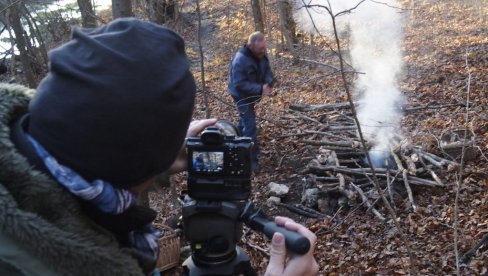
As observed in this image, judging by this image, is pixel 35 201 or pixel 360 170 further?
pixel 360 170

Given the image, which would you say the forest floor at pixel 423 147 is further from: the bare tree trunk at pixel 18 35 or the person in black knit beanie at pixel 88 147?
the bare tree trunk at pixel 18 35

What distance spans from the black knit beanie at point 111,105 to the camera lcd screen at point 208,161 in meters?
0.63

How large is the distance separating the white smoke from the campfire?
37cm

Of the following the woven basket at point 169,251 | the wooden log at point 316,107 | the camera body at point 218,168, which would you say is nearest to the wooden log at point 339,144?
the wooden log at point 316,107

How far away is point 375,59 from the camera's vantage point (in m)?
13.6

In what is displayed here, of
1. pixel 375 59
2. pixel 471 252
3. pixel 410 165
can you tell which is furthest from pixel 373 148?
pixel 375 59

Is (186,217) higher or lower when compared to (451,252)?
higher

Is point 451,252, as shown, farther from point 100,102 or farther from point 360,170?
point 100,102

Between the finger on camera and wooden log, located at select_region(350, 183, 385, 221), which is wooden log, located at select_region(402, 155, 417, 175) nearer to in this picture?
wooden log, located at select_region(350, 183, 385, 221)

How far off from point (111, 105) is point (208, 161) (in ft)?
2.66

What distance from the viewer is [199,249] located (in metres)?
1.83

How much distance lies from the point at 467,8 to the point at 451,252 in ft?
54.3

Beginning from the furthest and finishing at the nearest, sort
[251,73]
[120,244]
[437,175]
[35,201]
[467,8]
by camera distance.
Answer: [467,8], [251,73], [437,175], [120,244], [35,201]

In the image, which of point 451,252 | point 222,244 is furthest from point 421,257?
point 222,244
